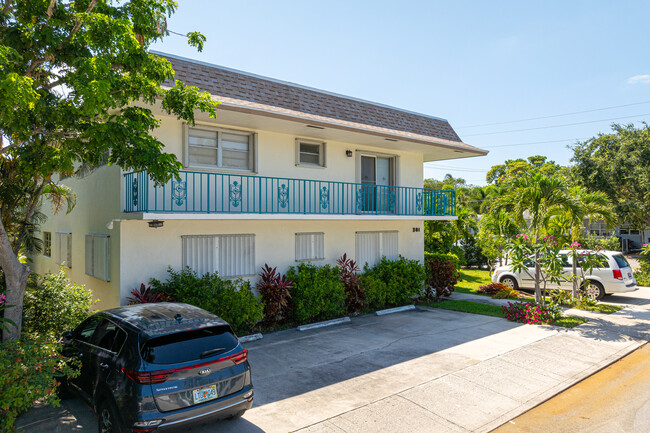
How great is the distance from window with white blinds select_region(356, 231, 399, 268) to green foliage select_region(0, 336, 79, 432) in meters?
9.78

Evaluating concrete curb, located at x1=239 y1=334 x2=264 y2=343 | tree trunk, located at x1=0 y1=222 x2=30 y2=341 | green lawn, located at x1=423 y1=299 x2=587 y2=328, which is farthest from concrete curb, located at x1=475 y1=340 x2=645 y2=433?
tree trunk, located at x1=0 y1=222 x2=30 y2=341

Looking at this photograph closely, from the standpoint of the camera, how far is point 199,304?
30.1 ft

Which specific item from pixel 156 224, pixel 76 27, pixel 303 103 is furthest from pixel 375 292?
pixel 76 27

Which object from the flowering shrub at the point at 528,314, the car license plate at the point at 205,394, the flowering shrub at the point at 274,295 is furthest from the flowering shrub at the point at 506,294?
the car license plate at the point at 205,394

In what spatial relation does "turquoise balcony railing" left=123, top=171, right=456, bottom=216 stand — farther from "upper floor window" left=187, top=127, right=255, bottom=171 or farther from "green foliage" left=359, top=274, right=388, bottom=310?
"green foliage" left=359, top=274, right=388, bottom=310

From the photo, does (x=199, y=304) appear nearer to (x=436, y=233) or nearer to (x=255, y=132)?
(x=255, y=132)

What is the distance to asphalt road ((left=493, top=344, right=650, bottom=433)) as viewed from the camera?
18.6 ft

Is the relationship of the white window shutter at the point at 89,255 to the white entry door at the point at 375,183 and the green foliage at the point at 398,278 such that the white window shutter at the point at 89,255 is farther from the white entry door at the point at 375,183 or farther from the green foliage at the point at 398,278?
the white entry door at the point at 375,183

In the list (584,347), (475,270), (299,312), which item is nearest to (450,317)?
(584,347)

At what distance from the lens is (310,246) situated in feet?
41.7

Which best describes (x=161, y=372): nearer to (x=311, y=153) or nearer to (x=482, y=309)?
(x=311, y=153)

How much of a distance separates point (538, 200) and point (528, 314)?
3.39 metres

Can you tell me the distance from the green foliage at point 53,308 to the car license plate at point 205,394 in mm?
4291

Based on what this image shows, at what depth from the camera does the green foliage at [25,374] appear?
4.71 meters
